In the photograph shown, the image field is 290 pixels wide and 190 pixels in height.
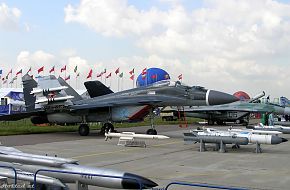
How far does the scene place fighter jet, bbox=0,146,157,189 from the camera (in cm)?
613

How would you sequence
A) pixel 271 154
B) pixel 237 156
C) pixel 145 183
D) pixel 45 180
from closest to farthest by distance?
pixel 145 183
pixel 45 180
pixel 237 156
pixel 271 154

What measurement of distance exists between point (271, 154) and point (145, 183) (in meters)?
9.14

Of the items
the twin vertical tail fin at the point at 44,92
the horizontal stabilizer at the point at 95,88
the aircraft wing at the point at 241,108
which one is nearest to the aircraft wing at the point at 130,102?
the twin vertical tail fin at the point at 44,92

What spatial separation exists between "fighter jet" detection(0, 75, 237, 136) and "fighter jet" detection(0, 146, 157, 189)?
38.0 feet

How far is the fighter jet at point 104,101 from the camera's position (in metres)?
19.3

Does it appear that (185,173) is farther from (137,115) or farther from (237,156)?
(137,115)

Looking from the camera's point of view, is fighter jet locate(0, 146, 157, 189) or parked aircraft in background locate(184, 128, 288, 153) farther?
parked aircraft in background locate(184, 128, 288, 153)

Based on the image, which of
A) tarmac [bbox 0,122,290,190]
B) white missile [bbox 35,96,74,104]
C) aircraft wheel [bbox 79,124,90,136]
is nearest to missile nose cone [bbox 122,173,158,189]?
tarmac [bbox 0,122,290,190]

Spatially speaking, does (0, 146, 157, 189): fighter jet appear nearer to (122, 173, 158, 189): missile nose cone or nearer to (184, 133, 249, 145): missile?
(122, 173, 158, 189): missile nose cone

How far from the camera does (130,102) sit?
64.8ft

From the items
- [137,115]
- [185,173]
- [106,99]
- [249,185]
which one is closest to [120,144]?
[137,115]

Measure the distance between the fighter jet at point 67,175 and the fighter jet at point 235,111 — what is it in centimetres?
2672

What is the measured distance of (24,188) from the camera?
6672mm

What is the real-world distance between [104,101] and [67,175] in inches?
558
